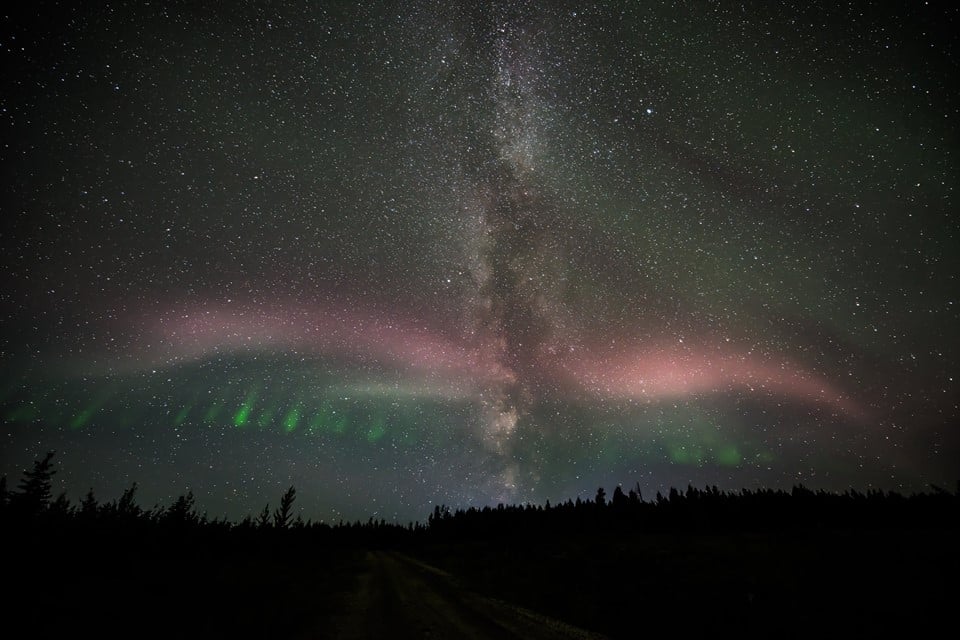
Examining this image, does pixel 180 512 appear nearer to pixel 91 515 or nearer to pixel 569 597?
pixel 91 515

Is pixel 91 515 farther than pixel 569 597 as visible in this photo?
Yes

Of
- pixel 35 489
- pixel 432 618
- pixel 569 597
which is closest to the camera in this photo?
pixel 432 618

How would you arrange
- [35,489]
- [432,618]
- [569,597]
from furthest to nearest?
[35,489], [569,597], [432,618]

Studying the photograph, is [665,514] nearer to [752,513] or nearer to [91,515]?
[752,513]

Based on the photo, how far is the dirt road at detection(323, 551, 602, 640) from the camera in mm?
11430

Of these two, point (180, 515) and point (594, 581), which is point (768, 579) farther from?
point (180, 515)

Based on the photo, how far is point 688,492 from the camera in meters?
88.1

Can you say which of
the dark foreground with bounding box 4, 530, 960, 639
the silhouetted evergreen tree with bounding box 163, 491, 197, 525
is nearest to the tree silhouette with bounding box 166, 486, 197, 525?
the silhouetted evergreen tree with bounding box 163, 491, 197, 525

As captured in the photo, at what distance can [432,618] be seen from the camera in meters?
13.4

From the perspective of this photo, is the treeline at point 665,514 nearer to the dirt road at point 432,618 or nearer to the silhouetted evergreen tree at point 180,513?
the silhouetted evergreen tree at point 180,513

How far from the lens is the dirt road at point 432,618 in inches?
450

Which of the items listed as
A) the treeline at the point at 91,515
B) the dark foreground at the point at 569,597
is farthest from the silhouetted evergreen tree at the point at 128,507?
the dark foreground at the point at 569,597

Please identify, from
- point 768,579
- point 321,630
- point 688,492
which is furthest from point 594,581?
point 688,492

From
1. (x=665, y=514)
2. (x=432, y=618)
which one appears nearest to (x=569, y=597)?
(x=432, y=618)
